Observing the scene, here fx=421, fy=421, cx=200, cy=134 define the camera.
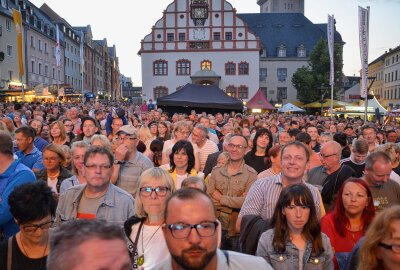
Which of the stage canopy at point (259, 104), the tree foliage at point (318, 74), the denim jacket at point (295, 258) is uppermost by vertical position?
the tree foliage at point (318, 74)

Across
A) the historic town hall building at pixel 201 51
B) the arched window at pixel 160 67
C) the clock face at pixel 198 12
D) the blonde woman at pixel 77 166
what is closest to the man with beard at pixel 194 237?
the blonde woman at pixel 77 166

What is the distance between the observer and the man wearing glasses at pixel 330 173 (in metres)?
5.09

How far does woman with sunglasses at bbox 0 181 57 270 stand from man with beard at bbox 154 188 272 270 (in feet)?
3.70

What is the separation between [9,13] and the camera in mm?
39156

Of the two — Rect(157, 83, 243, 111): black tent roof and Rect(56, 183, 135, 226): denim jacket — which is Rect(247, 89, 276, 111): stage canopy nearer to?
Rect(157, 83, 243, 111): black tent roof

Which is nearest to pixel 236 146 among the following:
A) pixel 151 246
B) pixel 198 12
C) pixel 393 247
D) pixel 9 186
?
pixel 151 246

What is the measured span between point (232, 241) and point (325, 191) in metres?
1.29

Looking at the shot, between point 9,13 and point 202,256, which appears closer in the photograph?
point 202,256

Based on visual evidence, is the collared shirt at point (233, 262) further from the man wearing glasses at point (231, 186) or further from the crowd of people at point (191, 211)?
the man wearing glasses at point (231, 186)

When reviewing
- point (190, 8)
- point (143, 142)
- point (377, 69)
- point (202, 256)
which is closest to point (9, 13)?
point (190, 8)

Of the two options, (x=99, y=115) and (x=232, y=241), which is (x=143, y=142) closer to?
(x=232, y=241)

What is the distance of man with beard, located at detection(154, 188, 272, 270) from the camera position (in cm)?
210

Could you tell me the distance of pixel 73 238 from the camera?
1.72 m

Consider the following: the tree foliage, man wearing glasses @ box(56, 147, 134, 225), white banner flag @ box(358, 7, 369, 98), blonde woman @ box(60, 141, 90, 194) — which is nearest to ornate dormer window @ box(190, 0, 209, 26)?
the tree foliage
